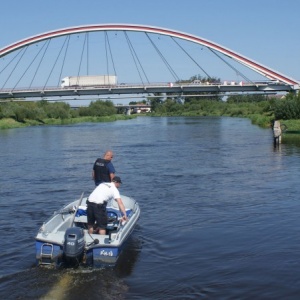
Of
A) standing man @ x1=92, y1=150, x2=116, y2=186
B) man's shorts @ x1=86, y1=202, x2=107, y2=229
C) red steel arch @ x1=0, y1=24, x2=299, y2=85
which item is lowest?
man's shorts @ x1=86, y1=202, x2=107, y2=229

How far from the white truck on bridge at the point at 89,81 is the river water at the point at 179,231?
124 ft

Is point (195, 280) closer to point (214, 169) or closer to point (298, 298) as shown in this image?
point (298, 298)

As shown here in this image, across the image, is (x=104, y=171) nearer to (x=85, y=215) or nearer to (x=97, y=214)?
(x=85, y=215)

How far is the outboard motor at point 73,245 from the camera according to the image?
7.41 metres

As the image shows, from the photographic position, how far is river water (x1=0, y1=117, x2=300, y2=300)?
7.30m

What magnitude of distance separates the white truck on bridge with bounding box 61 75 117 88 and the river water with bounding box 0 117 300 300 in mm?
37942

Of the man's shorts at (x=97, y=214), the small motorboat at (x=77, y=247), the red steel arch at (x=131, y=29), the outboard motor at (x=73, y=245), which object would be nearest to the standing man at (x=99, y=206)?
the man's shorts at (x=97, y=214)

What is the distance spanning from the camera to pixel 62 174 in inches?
743

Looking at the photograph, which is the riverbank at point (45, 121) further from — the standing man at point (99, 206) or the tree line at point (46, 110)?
the standing man at point (99, 206)

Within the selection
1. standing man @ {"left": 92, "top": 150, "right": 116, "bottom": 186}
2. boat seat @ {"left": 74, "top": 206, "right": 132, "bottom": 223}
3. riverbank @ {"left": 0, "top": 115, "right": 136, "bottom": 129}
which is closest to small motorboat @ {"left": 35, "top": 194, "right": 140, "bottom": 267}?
boat seat @ {"left": 74, "top": 206, "right": 132, "bottom": 223}

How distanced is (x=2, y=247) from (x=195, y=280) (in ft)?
12.1

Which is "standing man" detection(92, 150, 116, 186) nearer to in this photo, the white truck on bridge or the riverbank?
the riverbank

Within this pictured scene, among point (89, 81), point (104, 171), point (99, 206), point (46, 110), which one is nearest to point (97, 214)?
point (99, 206)

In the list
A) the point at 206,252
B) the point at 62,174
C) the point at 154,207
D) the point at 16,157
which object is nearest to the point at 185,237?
the point at 206,252
